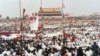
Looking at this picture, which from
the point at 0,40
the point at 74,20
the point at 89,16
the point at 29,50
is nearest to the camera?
the point at 29,50

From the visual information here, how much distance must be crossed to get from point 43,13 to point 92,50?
17.6m

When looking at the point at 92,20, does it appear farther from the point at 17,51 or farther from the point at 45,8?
the point at 17,51

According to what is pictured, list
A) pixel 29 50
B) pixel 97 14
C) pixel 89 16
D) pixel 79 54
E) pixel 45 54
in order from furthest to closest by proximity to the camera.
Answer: pixel 89 16, pixel 97 14, pixel 29 50, pixel 45 54, pixel 79 54

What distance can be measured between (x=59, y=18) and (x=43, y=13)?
8.00ft

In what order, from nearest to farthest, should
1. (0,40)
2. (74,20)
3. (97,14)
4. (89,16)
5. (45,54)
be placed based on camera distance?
(45,54) < (0,40) < (97,14) < (89,16) < (74,20)

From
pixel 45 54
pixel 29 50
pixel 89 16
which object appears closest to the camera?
pixel 45 54

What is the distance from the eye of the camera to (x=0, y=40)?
50.9 feet

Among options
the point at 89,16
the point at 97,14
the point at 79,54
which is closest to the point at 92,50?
the point at 79,54

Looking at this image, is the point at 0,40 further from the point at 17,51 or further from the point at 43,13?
the point at 43,13

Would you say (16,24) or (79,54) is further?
(16,24)

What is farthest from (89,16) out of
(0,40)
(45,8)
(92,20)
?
(0,40)

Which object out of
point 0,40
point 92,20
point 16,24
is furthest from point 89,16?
point 0,40

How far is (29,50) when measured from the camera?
11.2 m

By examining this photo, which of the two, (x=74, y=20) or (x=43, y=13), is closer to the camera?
(x=43, y=13)
